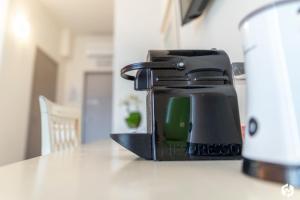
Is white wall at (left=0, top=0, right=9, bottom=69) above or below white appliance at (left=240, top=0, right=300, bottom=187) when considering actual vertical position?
above

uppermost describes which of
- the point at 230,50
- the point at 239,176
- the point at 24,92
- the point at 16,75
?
the point at 16,75

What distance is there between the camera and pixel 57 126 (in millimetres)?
Answer: 1209

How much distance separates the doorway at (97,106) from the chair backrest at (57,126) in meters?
2.59

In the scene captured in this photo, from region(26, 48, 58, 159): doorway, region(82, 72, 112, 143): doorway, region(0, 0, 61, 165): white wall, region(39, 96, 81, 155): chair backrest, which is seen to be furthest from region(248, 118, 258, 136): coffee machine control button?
region(82, 72, 112, 143): doorway

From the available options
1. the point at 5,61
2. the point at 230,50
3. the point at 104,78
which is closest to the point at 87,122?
the point at 104,78

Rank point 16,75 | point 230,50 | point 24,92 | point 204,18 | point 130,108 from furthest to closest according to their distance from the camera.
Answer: point 24,92
point 16,75
point 130,108
point 204,18
point 230,50

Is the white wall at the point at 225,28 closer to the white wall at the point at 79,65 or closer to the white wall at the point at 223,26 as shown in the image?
the white wall at the point at 223,26

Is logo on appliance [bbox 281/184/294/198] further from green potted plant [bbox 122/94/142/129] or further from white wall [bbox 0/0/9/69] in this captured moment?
white wall [bbox 0/0/9/69]

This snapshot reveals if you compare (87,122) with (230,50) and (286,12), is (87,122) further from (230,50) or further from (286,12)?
(286,12)

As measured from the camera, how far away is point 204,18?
3.82 feet

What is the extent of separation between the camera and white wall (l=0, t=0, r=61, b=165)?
2592 mm

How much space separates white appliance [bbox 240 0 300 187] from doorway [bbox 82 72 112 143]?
383cm

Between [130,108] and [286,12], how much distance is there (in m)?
2.11

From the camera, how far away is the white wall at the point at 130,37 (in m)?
2.41
